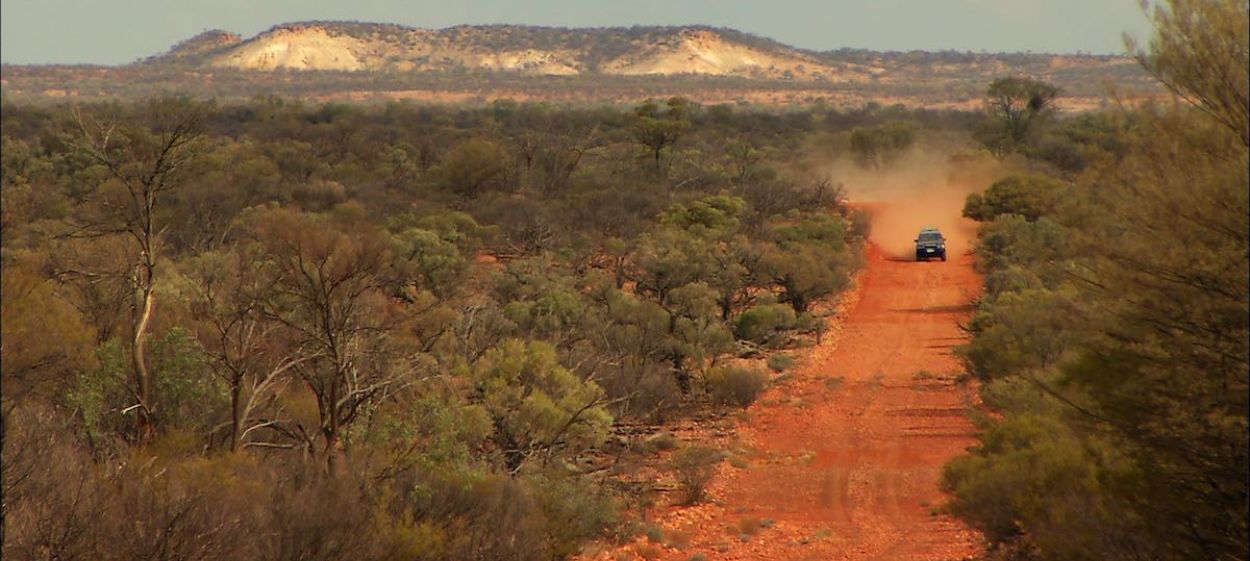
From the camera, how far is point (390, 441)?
13.2 m

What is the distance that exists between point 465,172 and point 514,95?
3329 inches

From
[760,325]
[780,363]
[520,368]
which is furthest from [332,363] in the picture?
[760,325]

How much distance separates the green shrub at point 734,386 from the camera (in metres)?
23.3

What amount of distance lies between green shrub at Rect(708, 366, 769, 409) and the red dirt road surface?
1.11 feet

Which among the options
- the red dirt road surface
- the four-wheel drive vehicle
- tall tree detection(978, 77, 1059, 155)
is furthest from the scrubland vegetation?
tall tree detection(978, 77, 1059, 155)

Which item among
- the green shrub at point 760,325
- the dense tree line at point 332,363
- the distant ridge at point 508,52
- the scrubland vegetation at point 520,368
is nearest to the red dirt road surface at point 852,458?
the scrubland vegetation at point 520,368

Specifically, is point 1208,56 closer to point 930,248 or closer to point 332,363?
point 332,363

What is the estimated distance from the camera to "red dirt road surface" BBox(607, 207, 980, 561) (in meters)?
15.3

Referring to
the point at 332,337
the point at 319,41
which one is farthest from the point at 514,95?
the point at 332,337

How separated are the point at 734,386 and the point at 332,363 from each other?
10592mm

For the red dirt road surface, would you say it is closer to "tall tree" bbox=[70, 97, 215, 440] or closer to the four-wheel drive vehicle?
"tall tree" bbox=[70, 97, 215, 440]

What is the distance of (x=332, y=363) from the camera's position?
14.0m

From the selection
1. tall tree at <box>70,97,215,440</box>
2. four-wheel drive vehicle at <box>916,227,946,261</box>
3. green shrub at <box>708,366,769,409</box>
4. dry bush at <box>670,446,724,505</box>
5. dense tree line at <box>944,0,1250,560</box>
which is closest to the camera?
dense tree line at <box>944,0,1250,560</box>

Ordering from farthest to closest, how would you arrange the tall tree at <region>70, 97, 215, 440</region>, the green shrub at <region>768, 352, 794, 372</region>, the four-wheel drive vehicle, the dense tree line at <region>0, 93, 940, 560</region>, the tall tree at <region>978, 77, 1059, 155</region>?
the tall tree at <region>978, 77, 1059, 155</region>
the four-wheel drive vehicle
the green shrub at <region>768, 352, 794, 372</region>
the tall tree at <region>70, 97, 215, 440</region>
the dense tree line at <region>0, 93, 940, 560</region>
